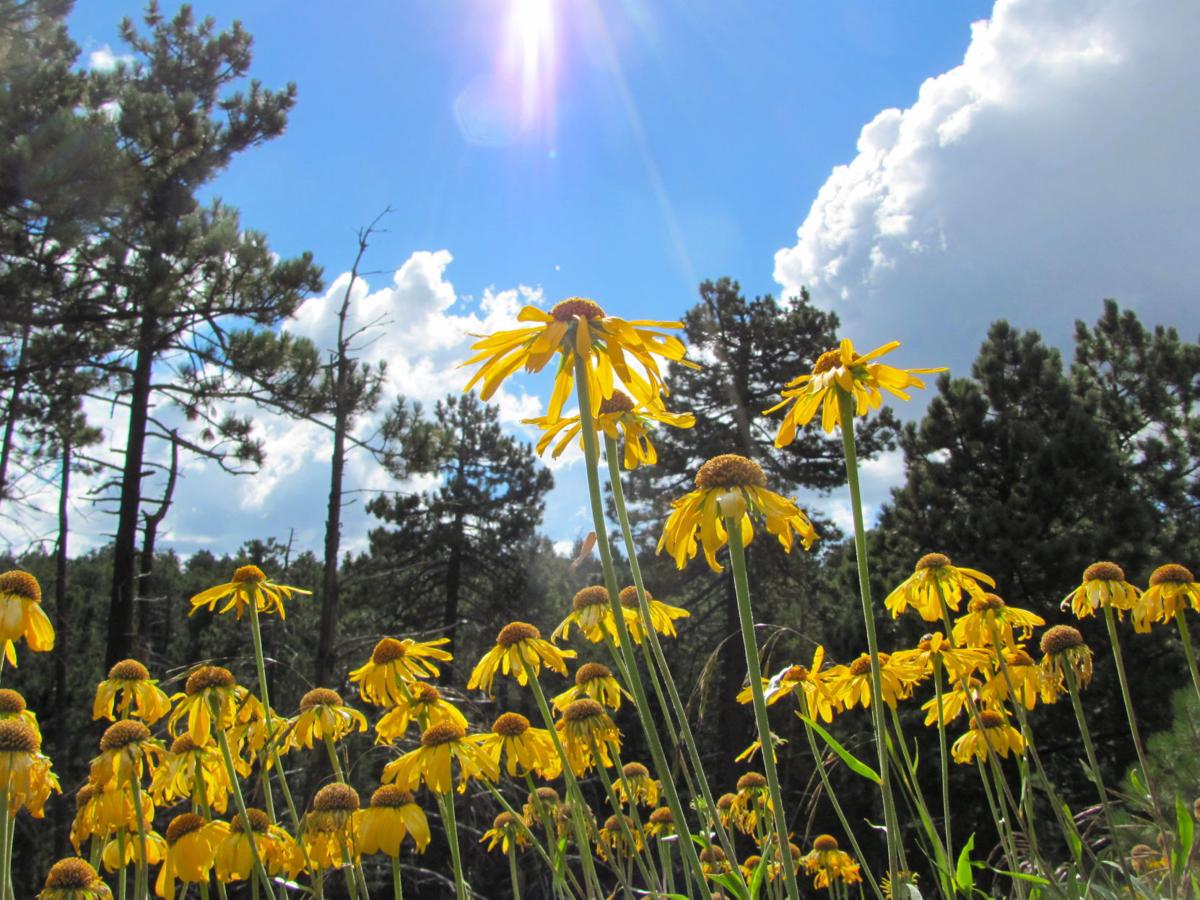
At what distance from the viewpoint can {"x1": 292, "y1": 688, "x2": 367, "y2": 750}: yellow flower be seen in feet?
7.59

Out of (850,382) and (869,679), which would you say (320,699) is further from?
(850,382)

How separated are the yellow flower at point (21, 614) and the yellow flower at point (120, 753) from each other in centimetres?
28

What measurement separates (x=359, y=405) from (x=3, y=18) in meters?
5.39

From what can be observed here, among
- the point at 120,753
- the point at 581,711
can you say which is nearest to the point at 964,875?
the point at 581,711

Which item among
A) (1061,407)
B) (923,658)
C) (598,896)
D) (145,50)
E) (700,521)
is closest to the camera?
(700,521)

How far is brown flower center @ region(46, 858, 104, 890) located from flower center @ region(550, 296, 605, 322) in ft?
5.96

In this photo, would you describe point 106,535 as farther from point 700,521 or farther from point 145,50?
point 700,521

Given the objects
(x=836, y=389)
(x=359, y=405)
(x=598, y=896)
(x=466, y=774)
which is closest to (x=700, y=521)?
(x=836, y=389)

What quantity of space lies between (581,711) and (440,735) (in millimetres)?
390

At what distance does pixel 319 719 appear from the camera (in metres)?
2.33

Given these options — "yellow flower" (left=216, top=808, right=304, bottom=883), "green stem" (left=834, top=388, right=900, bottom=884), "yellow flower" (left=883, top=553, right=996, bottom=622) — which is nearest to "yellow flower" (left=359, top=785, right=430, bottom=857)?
"yellow flower" (left=216, top=808, right=304, bottom=883)

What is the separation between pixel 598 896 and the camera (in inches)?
57.1

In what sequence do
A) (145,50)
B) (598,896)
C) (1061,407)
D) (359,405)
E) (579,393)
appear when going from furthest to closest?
(1061,407) < (145,50) < (359,405) < (598,896) < (579,393)

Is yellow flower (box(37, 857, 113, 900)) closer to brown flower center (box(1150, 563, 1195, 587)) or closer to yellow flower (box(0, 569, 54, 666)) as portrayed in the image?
yellow flower (box(0, 569, 54, 666))
